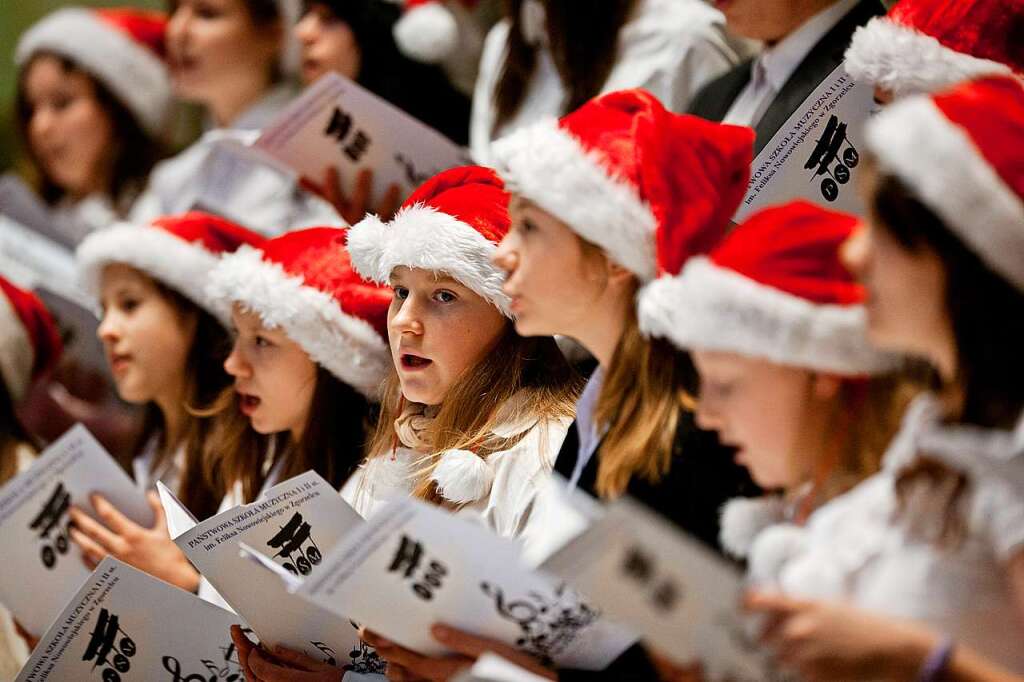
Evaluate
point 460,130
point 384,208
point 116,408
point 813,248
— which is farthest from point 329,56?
point 813,248

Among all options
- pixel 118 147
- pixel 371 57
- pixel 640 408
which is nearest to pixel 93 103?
pixel 118 147

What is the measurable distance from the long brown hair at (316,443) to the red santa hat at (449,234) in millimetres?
402

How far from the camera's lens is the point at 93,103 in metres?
4.41

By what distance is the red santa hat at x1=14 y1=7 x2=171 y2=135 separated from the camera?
4340 millimetres

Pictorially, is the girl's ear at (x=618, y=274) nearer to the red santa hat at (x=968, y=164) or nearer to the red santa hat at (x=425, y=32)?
the red santa hat at (x=968, y=164)

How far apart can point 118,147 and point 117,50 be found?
316mm

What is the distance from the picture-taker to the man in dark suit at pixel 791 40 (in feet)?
8.11

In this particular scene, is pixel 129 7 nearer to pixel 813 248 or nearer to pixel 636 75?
pixel 636 75

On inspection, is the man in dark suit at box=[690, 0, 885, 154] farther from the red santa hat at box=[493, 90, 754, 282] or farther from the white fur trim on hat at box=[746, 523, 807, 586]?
the white fur trim on hat at box=[746, 523, 807, 586]

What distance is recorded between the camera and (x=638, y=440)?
5.57ft

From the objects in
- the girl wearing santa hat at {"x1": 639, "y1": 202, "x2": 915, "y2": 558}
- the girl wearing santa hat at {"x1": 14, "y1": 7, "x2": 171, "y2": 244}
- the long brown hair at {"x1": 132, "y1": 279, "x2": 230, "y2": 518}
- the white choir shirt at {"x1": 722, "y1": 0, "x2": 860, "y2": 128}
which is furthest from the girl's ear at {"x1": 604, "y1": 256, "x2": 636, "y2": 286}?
the girl wearing santa hat at {"x1": 14, "y1": 7, "x2": 171, "y2": 244}

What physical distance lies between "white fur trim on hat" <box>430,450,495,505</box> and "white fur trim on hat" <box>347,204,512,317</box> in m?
0.27

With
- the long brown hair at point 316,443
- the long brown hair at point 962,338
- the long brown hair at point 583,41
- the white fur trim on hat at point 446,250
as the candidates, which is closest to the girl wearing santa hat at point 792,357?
the long brown hair at point 962,338

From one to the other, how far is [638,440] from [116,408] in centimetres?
215
